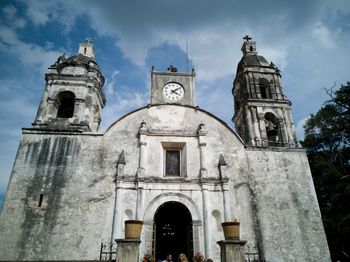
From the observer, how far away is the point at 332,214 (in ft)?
45.4

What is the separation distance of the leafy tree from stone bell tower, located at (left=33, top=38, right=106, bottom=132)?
13637 mm

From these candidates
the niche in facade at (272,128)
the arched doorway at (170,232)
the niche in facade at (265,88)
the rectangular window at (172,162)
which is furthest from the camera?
the niche in facade at (265,88)

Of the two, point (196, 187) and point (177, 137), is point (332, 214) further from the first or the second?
point (177, 137)

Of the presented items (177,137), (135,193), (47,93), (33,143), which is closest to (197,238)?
(135,193)

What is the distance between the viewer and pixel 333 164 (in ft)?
50.5

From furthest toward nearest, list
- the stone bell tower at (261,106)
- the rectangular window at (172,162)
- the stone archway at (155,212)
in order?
the stone bell tower at (261,106), the rectangular window at (172,162), the stone archway at (155,212)

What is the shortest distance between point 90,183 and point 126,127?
2.98 metres

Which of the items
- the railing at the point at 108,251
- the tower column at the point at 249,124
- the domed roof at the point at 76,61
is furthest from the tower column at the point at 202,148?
the domed roof at the point at 76,61

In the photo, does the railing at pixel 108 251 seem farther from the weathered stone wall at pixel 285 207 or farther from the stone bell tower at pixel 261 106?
the stone bell tower at pixel 261 106

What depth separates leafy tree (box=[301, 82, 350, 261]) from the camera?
43.8ft

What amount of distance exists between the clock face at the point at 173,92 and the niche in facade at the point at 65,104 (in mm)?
4937

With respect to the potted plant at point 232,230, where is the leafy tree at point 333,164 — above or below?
above

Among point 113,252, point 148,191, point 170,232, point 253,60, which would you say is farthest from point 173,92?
point 113,252

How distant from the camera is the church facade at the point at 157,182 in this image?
930cm
